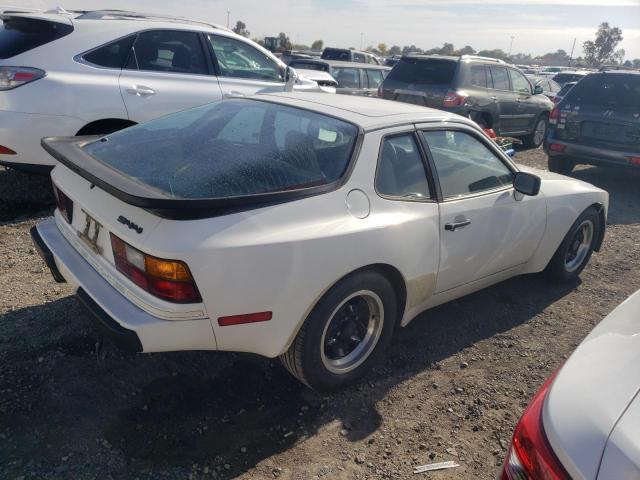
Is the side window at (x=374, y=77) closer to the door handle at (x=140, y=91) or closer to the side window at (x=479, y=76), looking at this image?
the side window at (x=479, y=76)

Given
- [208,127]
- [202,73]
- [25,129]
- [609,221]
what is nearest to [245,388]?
[208,127]

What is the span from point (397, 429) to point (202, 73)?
4.45 m

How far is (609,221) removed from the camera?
634 cm

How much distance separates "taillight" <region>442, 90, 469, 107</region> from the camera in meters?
8.56

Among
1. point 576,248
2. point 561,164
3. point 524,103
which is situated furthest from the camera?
point 524,103

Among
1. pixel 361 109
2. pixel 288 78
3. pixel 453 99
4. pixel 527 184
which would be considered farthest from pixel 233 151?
pixel 453 99

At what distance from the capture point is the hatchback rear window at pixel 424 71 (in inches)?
347

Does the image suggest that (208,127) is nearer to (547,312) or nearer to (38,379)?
(38,379)

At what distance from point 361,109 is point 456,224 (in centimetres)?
87

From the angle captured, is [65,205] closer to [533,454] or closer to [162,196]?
[162,196]

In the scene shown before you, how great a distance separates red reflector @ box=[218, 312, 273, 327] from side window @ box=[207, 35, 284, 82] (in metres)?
4.19

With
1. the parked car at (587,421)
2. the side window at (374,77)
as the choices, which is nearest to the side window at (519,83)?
the side window at (374,77)

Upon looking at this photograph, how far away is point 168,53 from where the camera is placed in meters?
5.45

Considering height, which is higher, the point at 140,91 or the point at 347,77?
the point at 347,77
